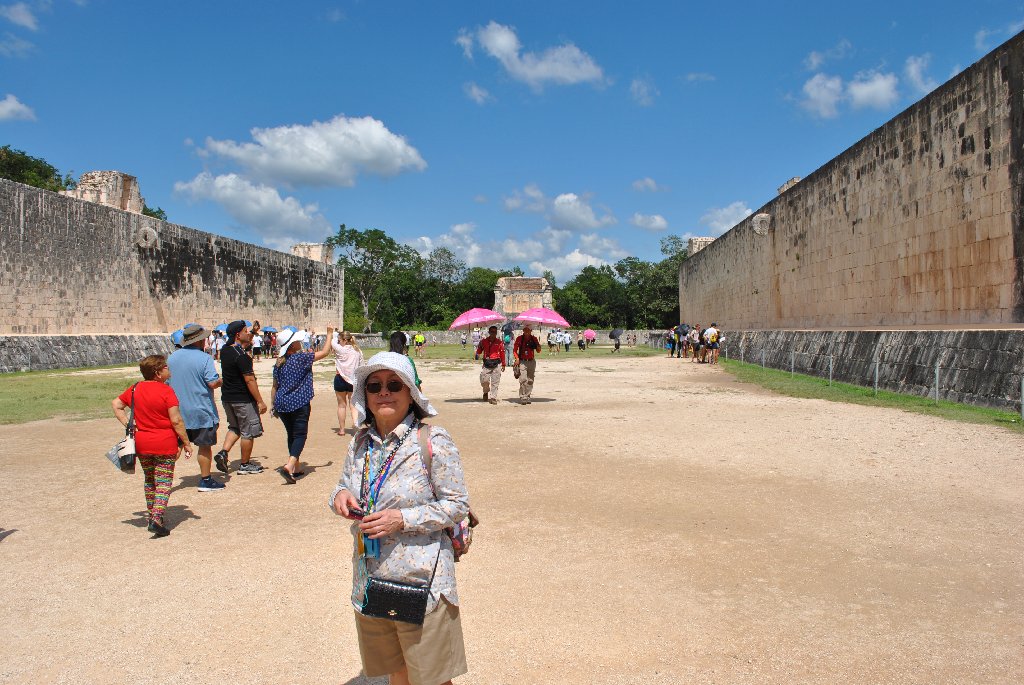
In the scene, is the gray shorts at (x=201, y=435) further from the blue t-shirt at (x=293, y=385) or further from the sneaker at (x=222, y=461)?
the sneaker at (x=222, y=461)

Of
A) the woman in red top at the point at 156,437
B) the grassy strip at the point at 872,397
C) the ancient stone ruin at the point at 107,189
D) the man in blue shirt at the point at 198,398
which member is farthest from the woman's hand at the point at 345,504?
the ancient stone ruin at the point at 107,189

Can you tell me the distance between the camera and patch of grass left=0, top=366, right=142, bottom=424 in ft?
35.1

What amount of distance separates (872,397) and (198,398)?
10.5m

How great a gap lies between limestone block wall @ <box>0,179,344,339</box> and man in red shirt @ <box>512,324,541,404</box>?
14086mm

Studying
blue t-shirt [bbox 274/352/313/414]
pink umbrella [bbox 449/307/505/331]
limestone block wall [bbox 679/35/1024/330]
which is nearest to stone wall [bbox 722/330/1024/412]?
limestone block wall [bbox 679/35/1024/330]

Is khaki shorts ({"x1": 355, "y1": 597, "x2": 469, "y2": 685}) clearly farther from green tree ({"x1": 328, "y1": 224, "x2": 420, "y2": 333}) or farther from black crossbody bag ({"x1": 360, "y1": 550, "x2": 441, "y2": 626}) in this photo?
green tree ({"x1": 328, "y1": 224, "x2": 420, "y2": 333})

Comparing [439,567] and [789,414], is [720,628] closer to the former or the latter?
[439,567]

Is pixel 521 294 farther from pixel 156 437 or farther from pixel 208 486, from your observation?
pixel 156 437

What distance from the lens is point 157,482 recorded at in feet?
16.0

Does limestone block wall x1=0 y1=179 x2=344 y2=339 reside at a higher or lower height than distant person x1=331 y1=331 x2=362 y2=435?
higher

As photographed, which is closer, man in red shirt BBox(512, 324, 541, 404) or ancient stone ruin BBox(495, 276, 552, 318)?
man in red shirt BBox(512, 324, 541, 404)

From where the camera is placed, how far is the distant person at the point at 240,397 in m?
6.64

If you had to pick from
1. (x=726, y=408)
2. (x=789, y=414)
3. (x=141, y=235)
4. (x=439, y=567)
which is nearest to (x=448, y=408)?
(x=726, y=408)

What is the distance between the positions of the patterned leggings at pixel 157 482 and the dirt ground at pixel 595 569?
181 mm
